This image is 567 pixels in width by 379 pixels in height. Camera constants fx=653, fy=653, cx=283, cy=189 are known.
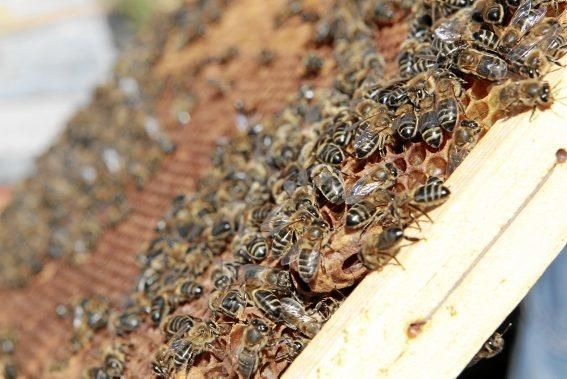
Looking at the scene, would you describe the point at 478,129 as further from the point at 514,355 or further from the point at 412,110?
the point at 514,355

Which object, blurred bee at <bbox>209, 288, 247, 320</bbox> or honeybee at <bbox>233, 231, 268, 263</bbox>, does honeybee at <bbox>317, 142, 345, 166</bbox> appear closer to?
honeybee at <bbox>233, 231, 268, 263</bbox>

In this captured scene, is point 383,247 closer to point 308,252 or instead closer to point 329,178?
point 308,252

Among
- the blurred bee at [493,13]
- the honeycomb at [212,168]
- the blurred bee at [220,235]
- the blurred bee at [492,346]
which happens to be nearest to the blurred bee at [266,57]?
the honeycomb at [212,168]

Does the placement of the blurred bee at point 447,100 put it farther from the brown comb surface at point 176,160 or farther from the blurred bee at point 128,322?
the blurred bee at point 128,322

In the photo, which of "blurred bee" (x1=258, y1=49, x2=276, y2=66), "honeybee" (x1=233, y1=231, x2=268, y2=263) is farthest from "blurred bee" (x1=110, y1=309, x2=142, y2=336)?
"blurred bee" (x1=258, y1=49, x2=276, y2=66)

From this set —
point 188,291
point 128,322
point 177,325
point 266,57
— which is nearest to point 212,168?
point 266,57

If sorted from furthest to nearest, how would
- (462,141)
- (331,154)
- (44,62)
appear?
1. (44,62)
2. (331,154)
3. (462,141)

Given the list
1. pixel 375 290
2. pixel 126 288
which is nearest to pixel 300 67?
pixel 126 288
